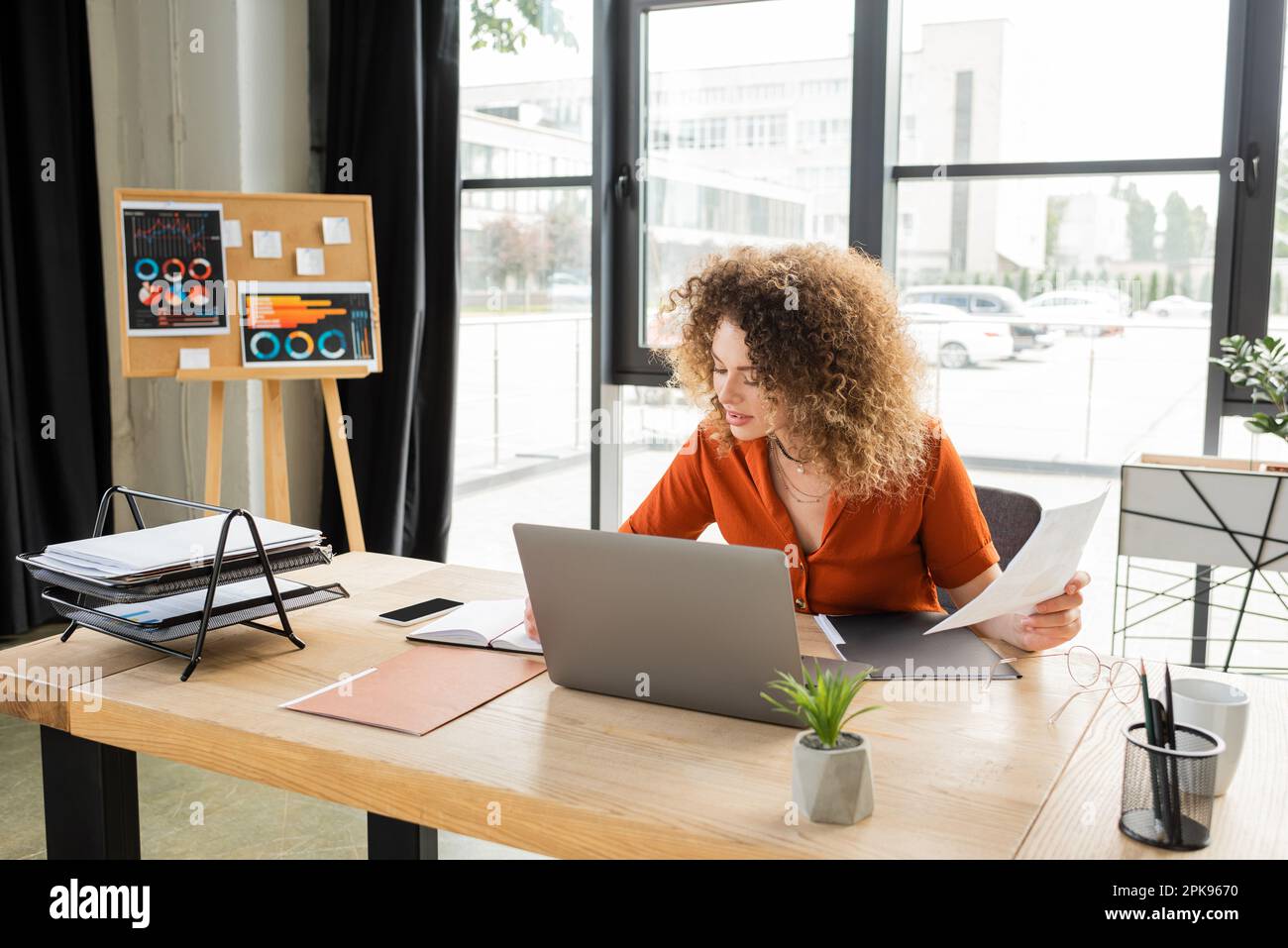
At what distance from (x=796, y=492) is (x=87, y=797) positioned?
1.10m

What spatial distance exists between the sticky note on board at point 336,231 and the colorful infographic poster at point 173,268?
303mm

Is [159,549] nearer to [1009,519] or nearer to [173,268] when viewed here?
[1009,519]

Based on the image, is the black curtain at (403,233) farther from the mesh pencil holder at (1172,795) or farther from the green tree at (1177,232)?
the mesh pencil holder at (1172,795)

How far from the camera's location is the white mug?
108cm

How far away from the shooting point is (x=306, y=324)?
341 cm

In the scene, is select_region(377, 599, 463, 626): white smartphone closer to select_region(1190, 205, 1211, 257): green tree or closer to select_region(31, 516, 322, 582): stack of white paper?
select_region(31, 516, 322, 582): stack of white paper

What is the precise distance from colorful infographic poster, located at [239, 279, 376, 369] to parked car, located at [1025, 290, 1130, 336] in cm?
200

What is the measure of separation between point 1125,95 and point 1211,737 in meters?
2.49

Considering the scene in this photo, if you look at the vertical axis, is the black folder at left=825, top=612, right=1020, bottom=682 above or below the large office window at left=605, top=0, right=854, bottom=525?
below

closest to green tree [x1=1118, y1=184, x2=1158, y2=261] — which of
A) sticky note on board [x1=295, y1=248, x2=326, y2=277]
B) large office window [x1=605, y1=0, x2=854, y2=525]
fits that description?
large office window [x1=605, y1=0, x2=854, y2=525]
